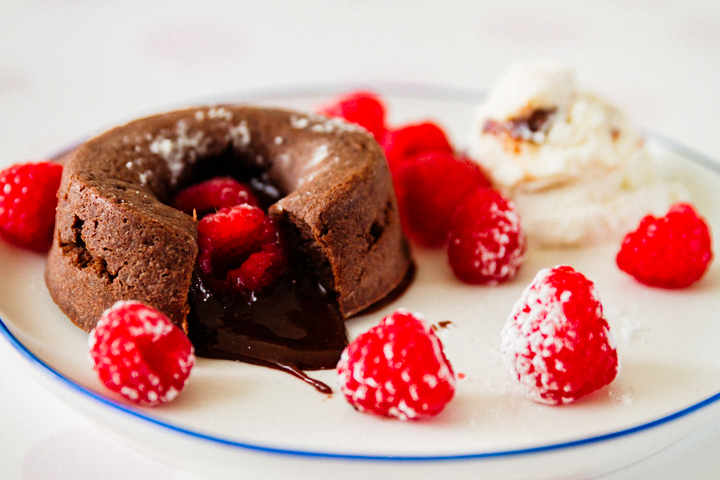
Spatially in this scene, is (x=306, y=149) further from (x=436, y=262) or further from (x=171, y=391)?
(x=171, y=391)

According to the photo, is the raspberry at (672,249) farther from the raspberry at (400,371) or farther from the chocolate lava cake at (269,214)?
the raspberry at (400,371)

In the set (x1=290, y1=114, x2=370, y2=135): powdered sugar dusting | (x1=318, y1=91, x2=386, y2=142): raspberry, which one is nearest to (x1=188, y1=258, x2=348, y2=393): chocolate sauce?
(x1=290, y1=114, x2=370, y2=135): powdered sugar dusting

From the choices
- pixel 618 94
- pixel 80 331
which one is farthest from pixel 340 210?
pixel 618 94

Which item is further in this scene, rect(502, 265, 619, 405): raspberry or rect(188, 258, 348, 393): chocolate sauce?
rect(188, 258, 348, 393): chocolate sauce

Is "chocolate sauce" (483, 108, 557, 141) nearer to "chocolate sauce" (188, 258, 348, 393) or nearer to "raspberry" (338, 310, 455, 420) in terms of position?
"chocolate sauce" (188, 258, 348, 393)

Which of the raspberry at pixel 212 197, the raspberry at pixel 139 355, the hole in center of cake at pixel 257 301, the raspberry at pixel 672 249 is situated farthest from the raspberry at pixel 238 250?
the raspberry at pixel 672 249

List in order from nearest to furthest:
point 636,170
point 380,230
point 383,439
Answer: point 383,439
point 380,230
point 636,170

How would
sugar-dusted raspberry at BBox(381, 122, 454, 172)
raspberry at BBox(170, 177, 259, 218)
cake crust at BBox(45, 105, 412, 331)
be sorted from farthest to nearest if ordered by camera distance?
sugar-dusted raspberry at BBox(381, 122, 454, 172) < raspberry at BBox(170, 177, 259, 218) < cake crust at BBox(45, 105, 412, 331)
